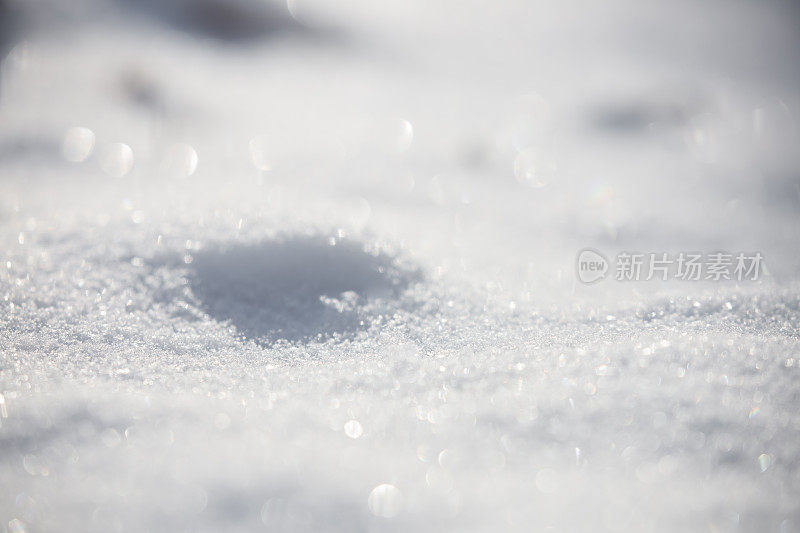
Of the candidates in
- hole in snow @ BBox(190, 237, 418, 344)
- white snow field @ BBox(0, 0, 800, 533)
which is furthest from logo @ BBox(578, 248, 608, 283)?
hole in snow @ BBox(190, 237, 418, 344)

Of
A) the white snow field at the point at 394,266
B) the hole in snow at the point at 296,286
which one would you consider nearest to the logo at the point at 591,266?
the white snow field at the point at 394,266

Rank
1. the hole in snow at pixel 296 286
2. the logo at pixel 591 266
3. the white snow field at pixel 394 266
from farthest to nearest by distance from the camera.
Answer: the logo at pixel 591 266
the hole in snow at pixel 296 286
the white snow field at pixel 394 266

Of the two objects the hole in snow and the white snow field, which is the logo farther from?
the hole in snow

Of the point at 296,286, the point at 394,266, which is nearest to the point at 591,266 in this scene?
the point at 394,266

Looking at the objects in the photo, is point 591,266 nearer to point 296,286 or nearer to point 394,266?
point 394,266

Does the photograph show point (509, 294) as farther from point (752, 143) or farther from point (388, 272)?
point (752, 143)

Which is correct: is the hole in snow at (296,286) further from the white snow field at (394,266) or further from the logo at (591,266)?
the logo at (591,266)
